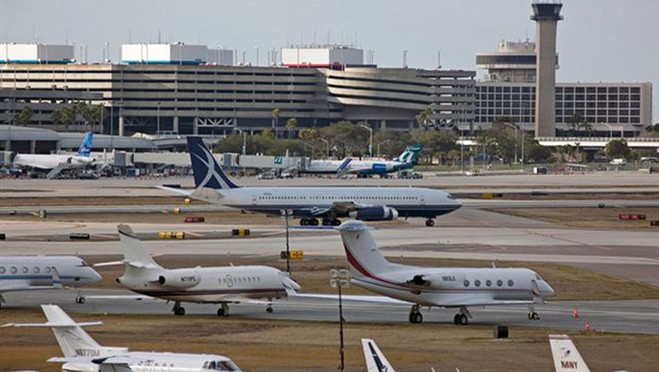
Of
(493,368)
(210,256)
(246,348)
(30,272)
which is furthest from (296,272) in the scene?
(493,368)

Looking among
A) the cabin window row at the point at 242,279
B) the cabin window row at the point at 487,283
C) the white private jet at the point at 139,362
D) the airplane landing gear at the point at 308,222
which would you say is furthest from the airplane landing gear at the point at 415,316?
the airplane landing gear at the point at 308,222

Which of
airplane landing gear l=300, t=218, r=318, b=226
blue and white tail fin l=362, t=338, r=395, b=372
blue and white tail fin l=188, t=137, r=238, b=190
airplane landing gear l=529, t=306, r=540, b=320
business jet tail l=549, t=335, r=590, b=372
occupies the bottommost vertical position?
airplane landing gear l=529, t=306, r=540, b=320

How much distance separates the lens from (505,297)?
82250 millimetres

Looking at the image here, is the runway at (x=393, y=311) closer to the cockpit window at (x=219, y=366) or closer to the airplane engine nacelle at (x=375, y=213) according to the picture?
the cockpit window at (x=219, y=366)

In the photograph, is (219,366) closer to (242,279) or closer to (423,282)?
(423,282)

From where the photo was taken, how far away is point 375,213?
6014 inches

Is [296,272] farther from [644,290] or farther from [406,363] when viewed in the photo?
[406,363]

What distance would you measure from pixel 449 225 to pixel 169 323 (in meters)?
79.6

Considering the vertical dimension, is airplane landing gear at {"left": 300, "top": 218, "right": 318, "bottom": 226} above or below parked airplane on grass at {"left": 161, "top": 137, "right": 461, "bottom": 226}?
below

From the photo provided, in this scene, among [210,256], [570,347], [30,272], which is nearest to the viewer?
[570,347]

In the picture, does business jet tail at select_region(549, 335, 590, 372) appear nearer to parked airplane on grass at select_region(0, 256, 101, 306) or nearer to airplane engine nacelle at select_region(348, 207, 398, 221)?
parked airplane on grass at select_region(0, 256, 101, 306)

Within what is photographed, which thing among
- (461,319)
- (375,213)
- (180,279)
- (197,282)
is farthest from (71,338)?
(375,213)

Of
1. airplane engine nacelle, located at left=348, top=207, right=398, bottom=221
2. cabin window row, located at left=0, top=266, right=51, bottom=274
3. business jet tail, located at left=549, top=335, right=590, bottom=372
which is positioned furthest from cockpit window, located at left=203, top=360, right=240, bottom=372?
airplane engine nacelle, located at left=348, top=207, right=398, bottom=221

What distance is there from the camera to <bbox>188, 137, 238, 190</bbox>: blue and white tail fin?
5955 inches
